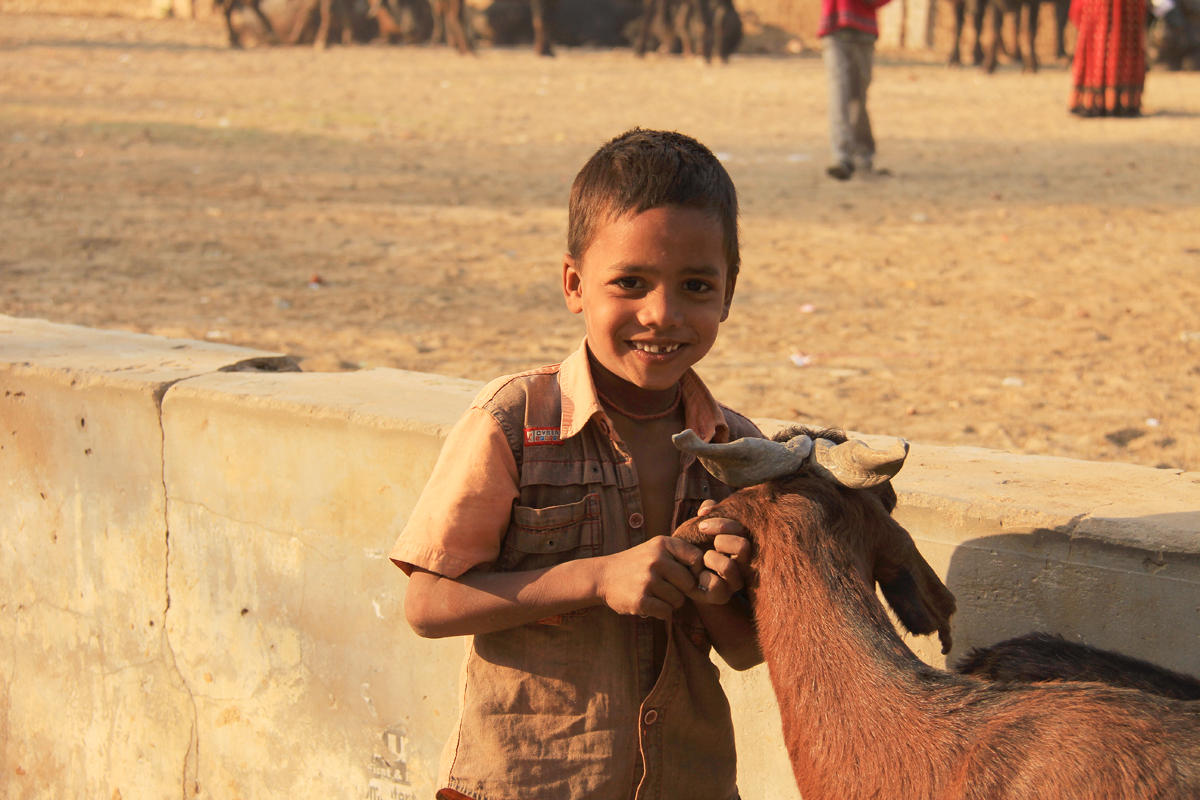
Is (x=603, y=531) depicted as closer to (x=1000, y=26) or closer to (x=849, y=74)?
(x=849, y=74)

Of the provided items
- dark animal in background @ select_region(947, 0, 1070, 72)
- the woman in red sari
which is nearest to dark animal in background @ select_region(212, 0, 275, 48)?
dark animal in background @ select_region(947, 0, 1070, 72)

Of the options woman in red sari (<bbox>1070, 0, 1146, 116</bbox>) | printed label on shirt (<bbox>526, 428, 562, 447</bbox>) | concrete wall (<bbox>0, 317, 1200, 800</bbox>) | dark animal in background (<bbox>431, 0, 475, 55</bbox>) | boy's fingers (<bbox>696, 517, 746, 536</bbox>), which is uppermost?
dark animal in background (<bbox>431, 0, 475, 55</bbox>)

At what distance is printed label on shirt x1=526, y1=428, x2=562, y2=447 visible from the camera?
2.23 metres

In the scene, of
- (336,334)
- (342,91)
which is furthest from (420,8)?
(336,334)

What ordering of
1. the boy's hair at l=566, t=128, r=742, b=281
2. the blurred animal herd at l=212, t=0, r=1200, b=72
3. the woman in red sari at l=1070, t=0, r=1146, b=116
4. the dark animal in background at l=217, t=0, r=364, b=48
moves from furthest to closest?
the dark animal in background at l=217, t=0, r=364, b=48 < the blurred animal herd at l=212, t=0, r=1200, b=72 < the woman in red sari at l=1070, t=0, r=1146, b=116 < the boy's hair at l=566, t=128, r=742, b=281

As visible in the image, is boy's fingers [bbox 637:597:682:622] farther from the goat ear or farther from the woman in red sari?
the woman in red sari

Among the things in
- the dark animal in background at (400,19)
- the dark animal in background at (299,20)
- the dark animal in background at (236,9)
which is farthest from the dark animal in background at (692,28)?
the dark animal in background at (236,9)

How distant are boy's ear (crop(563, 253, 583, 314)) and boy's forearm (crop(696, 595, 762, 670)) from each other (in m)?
0.59

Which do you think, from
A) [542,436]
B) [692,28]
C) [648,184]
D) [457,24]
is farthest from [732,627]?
[692,28]

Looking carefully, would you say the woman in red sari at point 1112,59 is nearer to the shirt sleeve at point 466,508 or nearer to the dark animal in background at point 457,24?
the dark animal in background at point 457,24

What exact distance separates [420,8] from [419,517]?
100 feet

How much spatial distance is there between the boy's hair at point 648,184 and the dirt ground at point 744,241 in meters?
3.13

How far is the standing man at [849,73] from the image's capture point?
11.3 m

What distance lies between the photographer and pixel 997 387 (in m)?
5.86
